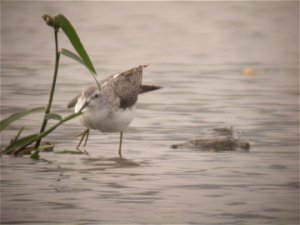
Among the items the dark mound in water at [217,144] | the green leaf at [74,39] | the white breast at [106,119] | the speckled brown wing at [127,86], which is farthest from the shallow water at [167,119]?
the green leaf at [74,39]

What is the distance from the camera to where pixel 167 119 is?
12.9 metres

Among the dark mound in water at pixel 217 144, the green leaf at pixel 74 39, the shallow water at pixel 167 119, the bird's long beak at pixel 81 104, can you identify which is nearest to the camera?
the shallow water at pixel 167 119

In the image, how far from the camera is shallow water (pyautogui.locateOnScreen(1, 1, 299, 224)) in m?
8.67

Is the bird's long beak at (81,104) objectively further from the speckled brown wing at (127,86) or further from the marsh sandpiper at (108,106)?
the speckled brown wing at (127,86)

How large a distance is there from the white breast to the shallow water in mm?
274

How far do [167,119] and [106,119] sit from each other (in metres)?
1.98

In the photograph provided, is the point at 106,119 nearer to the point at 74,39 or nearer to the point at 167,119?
the point at 167,119

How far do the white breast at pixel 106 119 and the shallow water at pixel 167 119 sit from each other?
0.27 m

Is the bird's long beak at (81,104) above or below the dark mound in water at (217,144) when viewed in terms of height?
above

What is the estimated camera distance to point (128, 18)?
24125mm

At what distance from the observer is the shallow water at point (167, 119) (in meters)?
8.67

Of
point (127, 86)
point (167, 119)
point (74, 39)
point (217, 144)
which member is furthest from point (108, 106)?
point (74, 39)

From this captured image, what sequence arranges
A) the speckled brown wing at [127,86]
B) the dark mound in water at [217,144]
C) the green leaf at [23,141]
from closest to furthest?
the green leaf at [23,141] < the dark mound in water at [217,144] < the speckled brown wing at [127,86]

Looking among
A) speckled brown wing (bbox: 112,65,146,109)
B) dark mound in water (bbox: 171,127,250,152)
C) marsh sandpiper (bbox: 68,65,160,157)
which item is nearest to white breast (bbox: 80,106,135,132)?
marsh sandpiper (bbox: 68,65,160,157)
